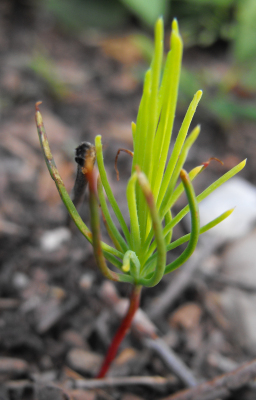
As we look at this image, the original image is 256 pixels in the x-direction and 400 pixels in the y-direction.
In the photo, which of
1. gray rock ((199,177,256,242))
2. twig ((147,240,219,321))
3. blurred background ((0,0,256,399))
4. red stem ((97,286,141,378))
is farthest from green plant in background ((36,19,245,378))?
gray rock ((199,177,256,242))

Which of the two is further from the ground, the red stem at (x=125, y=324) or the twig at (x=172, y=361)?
the red stem at (x=125, y=324)

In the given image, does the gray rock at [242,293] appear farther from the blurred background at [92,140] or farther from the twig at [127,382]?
the twig at [127,382]

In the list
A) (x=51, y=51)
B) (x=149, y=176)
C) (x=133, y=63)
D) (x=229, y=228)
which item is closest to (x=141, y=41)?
(x=133, y=63)

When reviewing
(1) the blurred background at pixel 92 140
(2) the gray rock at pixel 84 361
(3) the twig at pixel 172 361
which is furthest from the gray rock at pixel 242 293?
(2) the gray rock at pixel 84 361

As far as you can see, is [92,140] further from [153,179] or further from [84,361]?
[153,179]

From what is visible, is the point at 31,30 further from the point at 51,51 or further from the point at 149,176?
the point at 149,176

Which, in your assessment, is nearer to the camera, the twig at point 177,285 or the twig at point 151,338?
the twig at point 151,338
